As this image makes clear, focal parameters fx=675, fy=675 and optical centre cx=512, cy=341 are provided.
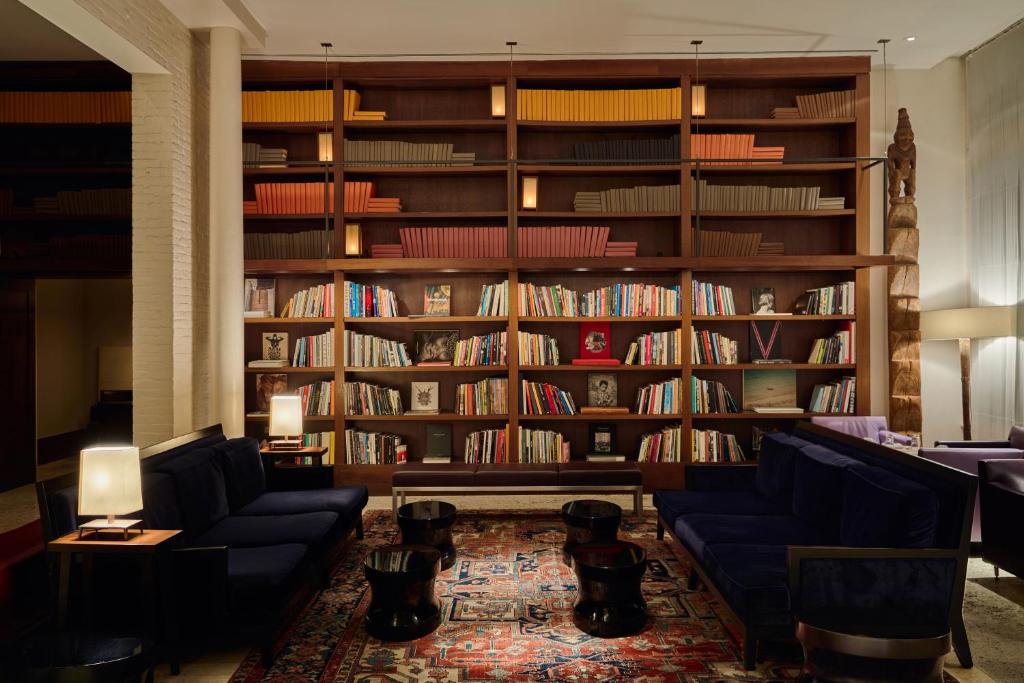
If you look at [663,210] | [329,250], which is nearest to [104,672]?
[329,250]

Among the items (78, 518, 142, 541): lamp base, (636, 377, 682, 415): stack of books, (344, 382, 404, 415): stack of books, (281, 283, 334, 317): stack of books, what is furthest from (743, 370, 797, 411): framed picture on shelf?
(78, 518, 142, 541): lamp base

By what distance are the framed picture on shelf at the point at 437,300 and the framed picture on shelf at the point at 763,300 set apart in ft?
Answer: 9.11

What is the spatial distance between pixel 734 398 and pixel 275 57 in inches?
201

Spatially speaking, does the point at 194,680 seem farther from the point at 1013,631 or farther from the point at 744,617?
the point at 1013,631

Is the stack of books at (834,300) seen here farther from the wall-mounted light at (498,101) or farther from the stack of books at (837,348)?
the wall-mounted light at (498,101)

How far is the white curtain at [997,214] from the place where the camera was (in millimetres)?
5426

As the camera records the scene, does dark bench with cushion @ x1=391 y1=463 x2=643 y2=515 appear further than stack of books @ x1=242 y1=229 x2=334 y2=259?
No

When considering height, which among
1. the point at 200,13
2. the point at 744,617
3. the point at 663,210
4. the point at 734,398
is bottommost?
the point at 744,617

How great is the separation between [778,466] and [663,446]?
6.23ft

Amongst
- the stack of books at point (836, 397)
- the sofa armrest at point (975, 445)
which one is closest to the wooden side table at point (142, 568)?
the sofa armrest at point (975, 445)

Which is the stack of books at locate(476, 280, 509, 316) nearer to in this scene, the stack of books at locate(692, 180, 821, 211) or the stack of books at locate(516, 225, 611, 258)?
the stack of books at locate(516, 225, 611, 258)

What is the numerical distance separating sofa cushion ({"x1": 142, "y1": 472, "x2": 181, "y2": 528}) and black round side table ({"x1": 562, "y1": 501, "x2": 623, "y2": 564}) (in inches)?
80.6

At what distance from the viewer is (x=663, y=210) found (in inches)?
233

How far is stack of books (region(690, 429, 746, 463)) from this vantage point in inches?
233
